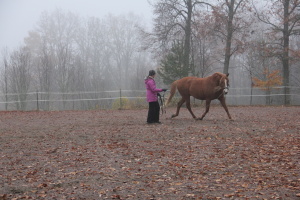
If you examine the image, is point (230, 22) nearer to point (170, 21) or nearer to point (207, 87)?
point (170, 21)

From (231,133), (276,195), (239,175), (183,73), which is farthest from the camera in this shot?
(183,73)

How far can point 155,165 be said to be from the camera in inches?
251

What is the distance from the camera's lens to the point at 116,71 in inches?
2077

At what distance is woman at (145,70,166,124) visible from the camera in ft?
40.6

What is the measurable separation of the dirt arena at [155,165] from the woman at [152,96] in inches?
87.1

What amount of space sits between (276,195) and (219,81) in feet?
28.1

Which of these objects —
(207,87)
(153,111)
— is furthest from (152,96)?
(207,87)

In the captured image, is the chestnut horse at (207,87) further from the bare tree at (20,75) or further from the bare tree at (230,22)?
the bare tree at (20,75)

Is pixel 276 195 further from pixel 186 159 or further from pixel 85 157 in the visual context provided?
pixel 85 157

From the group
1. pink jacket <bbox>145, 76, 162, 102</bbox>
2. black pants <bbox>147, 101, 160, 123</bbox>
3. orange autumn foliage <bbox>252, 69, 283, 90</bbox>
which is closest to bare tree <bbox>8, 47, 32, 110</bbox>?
orange autumn foliage <bbox>252, 69, 283, 90</bbox>

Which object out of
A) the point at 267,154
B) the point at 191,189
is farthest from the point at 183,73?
the point at 191,189

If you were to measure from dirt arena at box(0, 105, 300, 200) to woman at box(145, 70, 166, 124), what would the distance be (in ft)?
7.26

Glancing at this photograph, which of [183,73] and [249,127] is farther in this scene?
[183,73]

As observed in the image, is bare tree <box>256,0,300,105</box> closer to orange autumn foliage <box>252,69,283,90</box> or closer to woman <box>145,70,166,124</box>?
orange autumn foliage <box>252,69,283,90</box>
